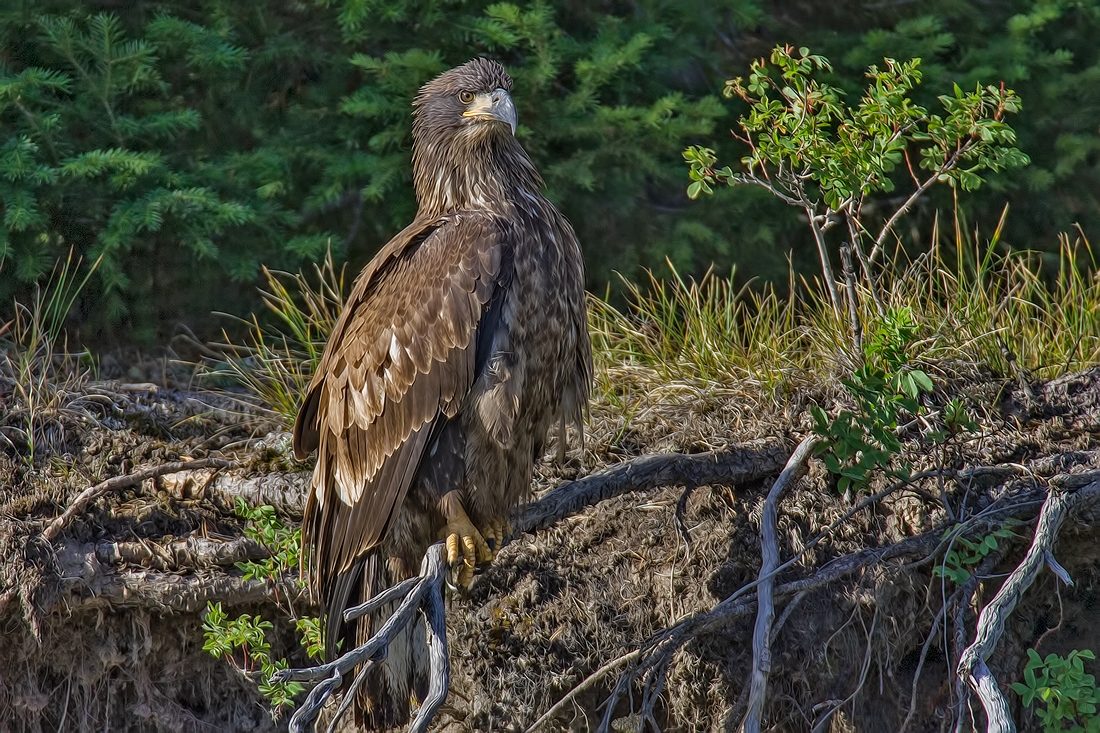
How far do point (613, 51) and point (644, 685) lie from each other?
2.77 m

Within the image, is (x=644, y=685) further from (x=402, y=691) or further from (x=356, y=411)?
(x=356, y=411)

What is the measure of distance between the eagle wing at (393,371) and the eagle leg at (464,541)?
0.19 m

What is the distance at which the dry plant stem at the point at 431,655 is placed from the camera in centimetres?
274

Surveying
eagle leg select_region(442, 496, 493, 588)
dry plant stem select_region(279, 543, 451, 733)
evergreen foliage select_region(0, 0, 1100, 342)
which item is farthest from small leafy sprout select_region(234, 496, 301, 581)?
evergreen foliage select_region(0, 0, 1100, 342)

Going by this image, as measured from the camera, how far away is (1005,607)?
317cm

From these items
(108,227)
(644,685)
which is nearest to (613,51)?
(108,227)

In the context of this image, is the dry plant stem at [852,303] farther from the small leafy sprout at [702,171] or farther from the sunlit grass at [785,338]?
the small leafy sprout at [702,171]

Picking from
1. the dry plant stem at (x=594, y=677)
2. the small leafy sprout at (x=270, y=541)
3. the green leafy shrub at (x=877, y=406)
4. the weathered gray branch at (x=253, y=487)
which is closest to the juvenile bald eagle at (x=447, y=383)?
the small leafy sprout at (x=270, y=541)

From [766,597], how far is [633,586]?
0.77m

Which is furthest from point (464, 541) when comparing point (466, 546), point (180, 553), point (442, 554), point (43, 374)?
point (43, 374)

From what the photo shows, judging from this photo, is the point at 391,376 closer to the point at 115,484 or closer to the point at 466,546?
the point at 466,546

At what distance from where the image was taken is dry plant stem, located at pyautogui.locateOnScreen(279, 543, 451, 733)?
274 centimetres

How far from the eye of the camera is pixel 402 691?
3.79 meters

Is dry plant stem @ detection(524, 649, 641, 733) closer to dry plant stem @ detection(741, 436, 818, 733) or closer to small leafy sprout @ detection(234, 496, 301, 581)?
dry plant stem @ detection(741, 436, 818, 733)
